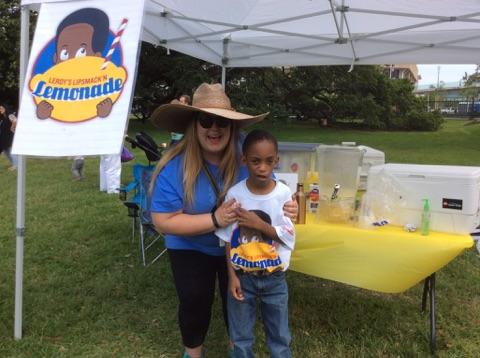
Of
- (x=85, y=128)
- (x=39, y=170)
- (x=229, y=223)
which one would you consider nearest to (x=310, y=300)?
(x=229, y=223)

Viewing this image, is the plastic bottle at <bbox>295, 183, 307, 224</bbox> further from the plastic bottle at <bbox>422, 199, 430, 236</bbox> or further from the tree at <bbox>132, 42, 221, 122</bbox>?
the tree at <bbox>132, 42, 221, 122</bbox>

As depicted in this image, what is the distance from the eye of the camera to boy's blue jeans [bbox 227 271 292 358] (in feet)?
7.13

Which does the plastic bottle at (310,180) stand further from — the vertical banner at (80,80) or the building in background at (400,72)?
the building in background at (400,72)

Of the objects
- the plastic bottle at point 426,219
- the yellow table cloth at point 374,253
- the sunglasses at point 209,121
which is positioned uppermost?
the sunglasses at point 209,121

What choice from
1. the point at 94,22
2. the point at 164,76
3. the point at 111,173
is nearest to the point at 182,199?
the point at 94,22

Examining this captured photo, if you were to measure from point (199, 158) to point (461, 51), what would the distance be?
3.92 meters

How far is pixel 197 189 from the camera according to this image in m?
2.19

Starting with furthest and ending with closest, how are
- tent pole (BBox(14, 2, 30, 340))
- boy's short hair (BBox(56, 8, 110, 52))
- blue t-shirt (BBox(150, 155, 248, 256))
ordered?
tent pole (BBox(14, 2, 30, 340)), boy's short hair (BBox(56, 8, 110, 52)), blue t-shirt (BBox(150, 155, 248, 256))

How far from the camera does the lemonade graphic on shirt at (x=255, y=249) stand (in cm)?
209

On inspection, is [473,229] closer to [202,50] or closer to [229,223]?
[229,223]

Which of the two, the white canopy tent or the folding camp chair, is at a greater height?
the white canopy tent

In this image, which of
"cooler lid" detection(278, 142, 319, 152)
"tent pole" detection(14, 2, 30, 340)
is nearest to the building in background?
"cooler lid" detection(278, 142, 319, 152)

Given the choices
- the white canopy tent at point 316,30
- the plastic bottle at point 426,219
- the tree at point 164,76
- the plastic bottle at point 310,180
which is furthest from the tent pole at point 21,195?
the tree at point 164,76

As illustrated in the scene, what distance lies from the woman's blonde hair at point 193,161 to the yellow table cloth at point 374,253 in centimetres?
70
